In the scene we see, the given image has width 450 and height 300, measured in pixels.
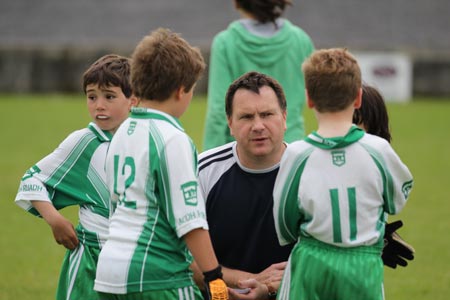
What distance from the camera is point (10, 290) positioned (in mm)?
7383

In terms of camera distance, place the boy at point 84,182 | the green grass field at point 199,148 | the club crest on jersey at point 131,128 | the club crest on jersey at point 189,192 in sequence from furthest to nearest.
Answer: the green grass field at point 199,148
the boy at point 84,182
the club crest on jersey at point 131,128
the club crest on jersey at point 189,192

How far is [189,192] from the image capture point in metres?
4.09

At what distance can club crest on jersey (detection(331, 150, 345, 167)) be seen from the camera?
4.14 m

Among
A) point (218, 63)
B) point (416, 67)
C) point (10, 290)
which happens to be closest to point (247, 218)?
point (218, 63)

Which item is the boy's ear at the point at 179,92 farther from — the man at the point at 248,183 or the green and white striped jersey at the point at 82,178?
the green and white striped jersey at the point at 82,178

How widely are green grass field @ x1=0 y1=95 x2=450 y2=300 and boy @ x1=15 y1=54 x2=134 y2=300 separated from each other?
2.31m

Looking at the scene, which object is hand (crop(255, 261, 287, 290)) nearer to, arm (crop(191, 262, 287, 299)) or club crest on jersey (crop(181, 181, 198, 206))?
arm (crop(191, 262, 287, 299))

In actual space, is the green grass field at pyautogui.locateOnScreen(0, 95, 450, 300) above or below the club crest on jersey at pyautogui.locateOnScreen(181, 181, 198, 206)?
below

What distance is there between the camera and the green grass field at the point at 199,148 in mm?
7734

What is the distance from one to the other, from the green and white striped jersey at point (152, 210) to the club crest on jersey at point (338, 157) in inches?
23.6

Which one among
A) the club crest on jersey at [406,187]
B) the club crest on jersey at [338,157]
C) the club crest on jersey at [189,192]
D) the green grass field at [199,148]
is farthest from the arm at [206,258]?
the green grass field at [199,148]

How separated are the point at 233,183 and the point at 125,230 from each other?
87 centimetres

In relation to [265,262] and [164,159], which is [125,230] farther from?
[265,262]

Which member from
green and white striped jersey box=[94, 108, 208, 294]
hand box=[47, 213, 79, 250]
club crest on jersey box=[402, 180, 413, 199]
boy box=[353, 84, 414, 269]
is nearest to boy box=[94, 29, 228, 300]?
green and white striped jersey box=[94, 108, 208, 294]
